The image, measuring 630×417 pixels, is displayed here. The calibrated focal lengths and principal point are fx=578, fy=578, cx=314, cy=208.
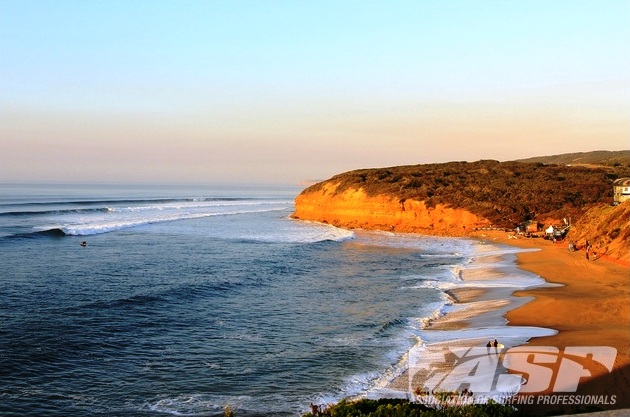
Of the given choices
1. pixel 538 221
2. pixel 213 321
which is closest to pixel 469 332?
pixel 213 321

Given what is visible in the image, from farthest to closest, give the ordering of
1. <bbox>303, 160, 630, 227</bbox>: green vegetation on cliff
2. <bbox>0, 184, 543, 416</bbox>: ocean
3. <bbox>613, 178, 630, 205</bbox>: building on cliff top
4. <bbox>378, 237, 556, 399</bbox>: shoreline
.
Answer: <bbox>303, 160, 630, 227</bbox>: green vegetation on cliff → <bbox>613, 178, 630, 205</bbox>: building on cliff top → <bbox>378, 237, 556, 399</bbox>: shoreline → <bbox>0, 184, 543, 416</bbox>: ocean

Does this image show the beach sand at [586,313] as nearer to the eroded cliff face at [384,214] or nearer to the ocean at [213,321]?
the ocean at [213,321]

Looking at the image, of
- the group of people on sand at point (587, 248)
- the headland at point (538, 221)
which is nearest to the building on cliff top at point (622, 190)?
the headland at point (538, 221)

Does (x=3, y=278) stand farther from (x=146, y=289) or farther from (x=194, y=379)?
(x=194, y=379)

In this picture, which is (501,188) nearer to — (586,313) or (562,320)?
(586,313)

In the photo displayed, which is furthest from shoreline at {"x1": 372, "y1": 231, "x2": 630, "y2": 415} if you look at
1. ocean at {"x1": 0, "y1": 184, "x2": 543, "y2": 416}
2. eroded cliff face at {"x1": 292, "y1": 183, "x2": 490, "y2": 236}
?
eroded cliff face at {"x1": 292, "y1": 183, "x2": 490, "y2": 236}

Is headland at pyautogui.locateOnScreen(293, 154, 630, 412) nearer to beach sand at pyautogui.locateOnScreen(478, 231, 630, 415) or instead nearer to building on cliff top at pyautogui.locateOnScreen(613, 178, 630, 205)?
beach sand at pyautogui.locateOnScreen(478, 231, 630, 415)
